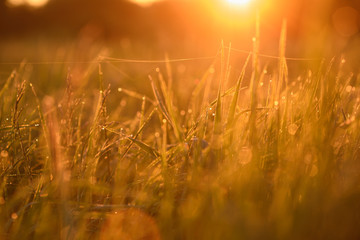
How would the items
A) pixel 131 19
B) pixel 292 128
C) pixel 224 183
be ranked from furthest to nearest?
pixel 131 19 → pixel 292 128 → pixel 224 183

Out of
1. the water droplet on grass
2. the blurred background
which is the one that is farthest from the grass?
the blurred background

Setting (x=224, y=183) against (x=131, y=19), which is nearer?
(x=224, y=183)

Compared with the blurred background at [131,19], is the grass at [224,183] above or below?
below

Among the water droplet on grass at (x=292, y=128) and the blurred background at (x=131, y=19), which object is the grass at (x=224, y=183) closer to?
the water droplet on grass at (x=292, y=128)

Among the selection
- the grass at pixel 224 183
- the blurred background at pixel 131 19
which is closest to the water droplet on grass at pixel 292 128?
the grass at pixel 224 183

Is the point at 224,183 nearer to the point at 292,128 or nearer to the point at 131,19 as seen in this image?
the point at 292,128

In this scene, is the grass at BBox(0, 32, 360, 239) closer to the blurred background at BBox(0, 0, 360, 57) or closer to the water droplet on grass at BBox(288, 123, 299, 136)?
the water droplet on grass at BBox(288, 123, 299, 136)

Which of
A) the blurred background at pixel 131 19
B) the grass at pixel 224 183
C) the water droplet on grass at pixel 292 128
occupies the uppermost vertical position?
the blurred background at pixel 131 19

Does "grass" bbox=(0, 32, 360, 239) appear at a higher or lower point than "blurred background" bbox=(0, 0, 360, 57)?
lower

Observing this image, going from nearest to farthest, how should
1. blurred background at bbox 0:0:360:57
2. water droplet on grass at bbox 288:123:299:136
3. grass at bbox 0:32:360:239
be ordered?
grass at bbox 0:32:360:239 → water droplet on grass at bbox 288:123:299:136 → blurred background at bbox 0:0:360:57

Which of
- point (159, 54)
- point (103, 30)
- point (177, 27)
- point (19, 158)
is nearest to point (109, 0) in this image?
point (103, 30)

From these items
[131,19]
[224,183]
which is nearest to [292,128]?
[224,183]

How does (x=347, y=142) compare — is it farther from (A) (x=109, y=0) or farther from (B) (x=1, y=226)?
(A) (x=109, y=0)

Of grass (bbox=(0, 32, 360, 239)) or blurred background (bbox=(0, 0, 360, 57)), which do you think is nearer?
grass (bbox=(0, 32, 360, 239))
